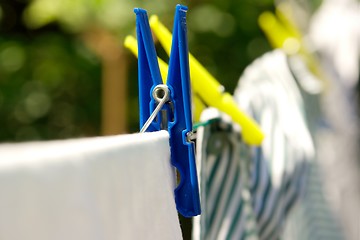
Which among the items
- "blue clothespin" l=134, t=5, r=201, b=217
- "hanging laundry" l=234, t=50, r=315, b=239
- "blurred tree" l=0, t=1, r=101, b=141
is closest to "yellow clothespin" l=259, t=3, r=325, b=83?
"hanging laundry" l=234, t=50, r=315, b=239

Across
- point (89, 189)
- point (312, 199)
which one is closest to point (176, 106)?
point (89, 189)

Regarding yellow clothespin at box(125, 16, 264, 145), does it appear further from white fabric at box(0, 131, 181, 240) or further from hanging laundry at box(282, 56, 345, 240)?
hanging laundry at box(282, 56, 345, 240)

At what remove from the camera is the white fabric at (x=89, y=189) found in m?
0.31

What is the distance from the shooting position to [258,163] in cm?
90

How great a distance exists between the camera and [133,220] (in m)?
0.43

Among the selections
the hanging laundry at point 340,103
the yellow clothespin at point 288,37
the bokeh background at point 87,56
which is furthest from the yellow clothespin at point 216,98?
the bokeh background at point 87,56

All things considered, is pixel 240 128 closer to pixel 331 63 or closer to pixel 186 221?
pixel 331 63

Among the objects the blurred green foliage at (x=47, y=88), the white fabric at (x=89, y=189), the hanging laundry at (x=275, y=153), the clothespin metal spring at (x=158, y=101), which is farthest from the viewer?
the blurred green foliage at (x=47, y=88)

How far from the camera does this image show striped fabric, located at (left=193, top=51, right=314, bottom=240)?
0.78 meters

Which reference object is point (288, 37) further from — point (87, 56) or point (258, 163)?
point (87, 56)

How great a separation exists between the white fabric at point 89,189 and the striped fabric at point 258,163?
245mm

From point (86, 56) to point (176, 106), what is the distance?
2.80 m

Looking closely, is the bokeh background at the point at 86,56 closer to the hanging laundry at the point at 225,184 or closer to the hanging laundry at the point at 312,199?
the hanging laundry at the point at 312,199

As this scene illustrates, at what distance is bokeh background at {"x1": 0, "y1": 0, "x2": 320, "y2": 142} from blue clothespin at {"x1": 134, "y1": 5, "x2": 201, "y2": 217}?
2.17 meters
